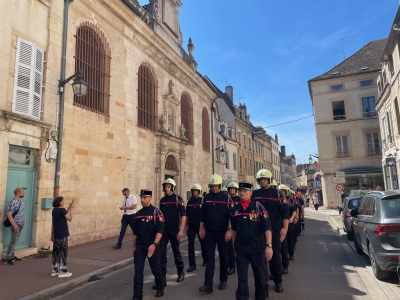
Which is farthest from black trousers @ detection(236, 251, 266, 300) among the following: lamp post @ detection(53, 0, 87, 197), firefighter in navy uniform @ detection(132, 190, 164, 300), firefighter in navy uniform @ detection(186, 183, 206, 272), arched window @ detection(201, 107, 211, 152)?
arched window @ detection(201, 107, 211, 152)

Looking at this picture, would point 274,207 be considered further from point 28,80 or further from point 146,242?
point 28,80

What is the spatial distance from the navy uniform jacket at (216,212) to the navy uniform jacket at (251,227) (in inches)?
38.3

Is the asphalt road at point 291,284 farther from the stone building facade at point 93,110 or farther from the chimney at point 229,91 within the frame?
the chimney at point 229,91

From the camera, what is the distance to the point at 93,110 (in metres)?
10.6

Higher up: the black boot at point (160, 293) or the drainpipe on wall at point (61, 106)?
the drainpipe on wall at point (61, 106)

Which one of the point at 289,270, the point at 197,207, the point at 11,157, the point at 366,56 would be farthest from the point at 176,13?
the point at 366,56

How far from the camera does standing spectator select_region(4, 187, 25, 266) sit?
22.0 feet

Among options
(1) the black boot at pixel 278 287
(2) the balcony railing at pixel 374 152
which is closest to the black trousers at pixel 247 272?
(1) the black boot at pixel 278 287

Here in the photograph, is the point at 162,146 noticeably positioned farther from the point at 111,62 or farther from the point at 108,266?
the point at 108,266

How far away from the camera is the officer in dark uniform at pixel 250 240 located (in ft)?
13.3

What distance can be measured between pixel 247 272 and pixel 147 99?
11.6 m


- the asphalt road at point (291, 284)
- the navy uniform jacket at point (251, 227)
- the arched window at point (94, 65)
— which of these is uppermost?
the arched window at point (94, 65)

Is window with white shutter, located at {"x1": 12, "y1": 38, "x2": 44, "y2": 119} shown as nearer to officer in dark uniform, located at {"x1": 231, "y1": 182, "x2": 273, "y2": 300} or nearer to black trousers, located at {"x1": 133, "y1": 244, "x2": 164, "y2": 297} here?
black trousers, located at {"x1": 133, "y1": 244, "x2": 164, "y2": 297}

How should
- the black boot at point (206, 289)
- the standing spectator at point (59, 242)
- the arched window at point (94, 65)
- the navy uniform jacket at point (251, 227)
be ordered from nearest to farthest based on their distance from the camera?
the navy uniform jacket at point (251, 227), the black boot at point (206, 289), the standing spectator at point (59, 242), the arched window at point (94, 65)
